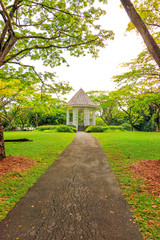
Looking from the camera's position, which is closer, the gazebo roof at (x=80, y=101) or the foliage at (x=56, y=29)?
the foliage at (x=56, y=29)

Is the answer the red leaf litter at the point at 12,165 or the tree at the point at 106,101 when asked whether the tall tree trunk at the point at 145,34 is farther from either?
the tree at the point at 106,101

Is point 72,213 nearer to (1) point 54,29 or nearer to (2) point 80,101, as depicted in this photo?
(1) point 54,29

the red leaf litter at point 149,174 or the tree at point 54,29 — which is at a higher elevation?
the tree at point 54,29

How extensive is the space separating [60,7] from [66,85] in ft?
10.8

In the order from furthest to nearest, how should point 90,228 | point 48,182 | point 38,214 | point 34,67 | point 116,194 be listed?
point 34,67, point 48,182, point 116,194, point 38,214, point 90,228

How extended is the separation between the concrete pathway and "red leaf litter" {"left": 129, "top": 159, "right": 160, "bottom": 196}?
81 cm

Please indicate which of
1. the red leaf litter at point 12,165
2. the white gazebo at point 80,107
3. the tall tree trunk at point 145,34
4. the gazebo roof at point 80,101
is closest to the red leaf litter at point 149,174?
the tall tree trunk at point 145,34

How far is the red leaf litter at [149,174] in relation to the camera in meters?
3.19

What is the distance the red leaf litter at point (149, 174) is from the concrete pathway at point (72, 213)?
31.8 inches

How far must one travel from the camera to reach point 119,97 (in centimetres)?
2381

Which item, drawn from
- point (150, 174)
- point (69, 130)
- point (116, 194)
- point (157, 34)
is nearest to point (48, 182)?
point (116, 194)

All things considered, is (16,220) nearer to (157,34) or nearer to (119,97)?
(157,34)

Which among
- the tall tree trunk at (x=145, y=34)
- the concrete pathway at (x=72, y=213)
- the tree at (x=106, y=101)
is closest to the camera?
the concrete pathway at (x=72, y=213)

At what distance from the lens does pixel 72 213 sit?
2.35 meters
